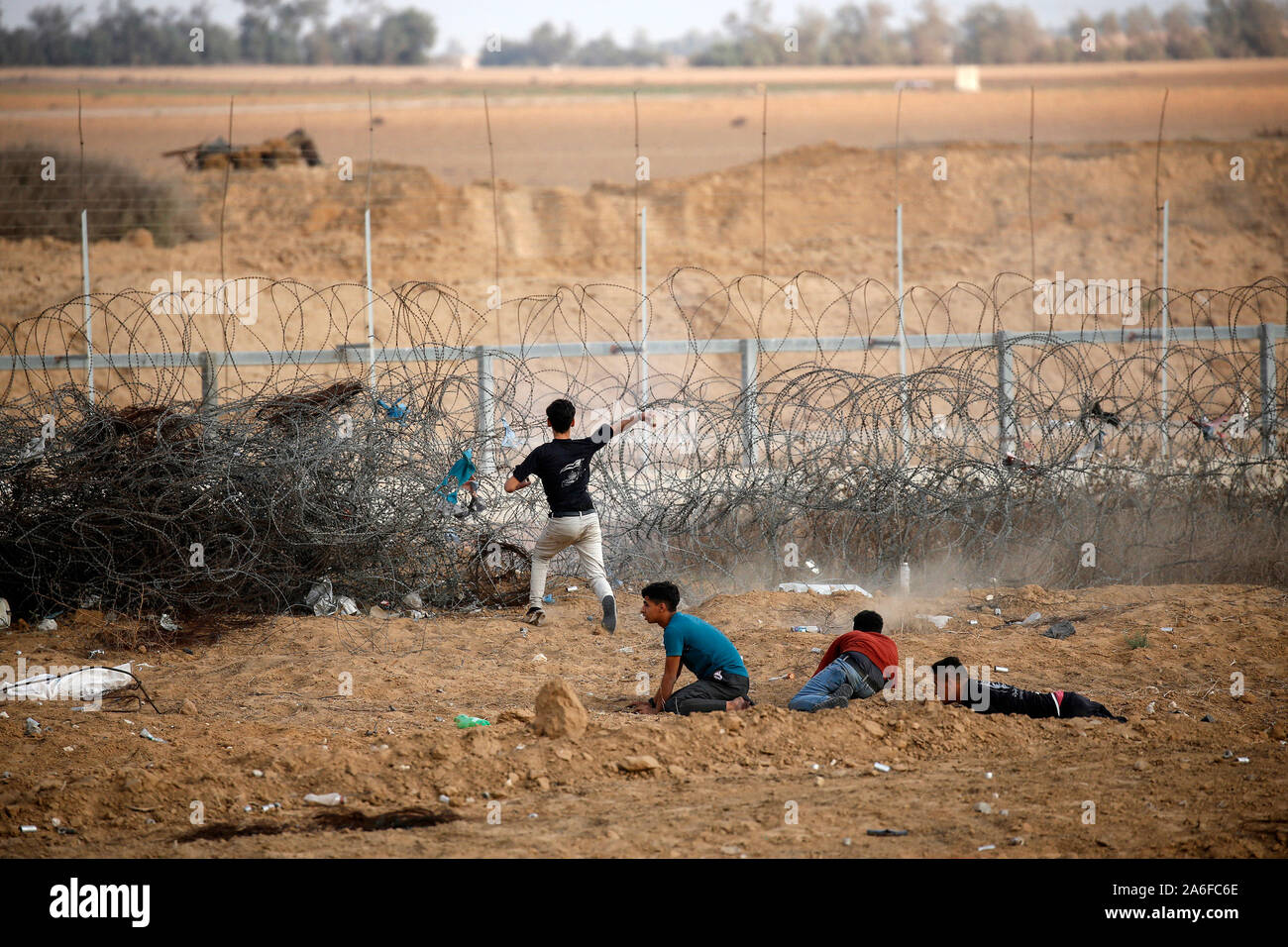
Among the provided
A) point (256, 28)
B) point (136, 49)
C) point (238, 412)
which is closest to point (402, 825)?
point (238, 412)

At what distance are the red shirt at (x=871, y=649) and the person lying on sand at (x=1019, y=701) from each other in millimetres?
352

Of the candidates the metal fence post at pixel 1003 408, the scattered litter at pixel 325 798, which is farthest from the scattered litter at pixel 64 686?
the metal fence post at pixel 1003 408

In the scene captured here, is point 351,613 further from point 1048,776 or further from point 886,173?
point 886,173

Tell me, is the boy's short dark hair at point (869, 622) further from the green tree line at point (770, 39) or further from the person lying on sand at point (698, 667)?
the green tree line at point (770, 39)

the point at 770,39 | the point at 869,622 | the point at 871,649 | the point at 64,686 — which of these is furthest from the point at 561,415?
the point at 770,39

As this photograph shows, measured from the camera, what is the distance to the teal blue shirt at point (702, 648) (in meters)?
6.02

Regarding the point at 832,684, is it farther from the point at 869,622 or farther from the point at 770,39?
the point at 770,39

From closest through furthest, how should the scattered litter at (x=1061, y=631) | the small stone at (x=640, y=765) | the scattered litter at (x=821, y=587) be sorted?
the small stone at (x=640, y=765), the scattered litter at (x=1061, y=631), the scattered litter at (x=821, y=587)

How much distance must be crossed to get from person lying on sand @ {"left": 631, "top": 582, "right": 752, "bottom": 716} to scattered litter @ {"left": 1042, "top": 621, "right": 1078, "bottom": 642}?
2.48 metres

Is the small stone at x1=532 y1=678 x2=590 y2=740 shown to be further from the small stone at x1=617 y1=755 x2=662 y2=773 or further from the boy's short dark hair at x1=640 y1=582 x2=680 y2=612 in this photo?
the boy's short dark hair at x1=640 y1=582 x2=680 y2=612

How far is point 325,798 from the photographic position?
4922mm

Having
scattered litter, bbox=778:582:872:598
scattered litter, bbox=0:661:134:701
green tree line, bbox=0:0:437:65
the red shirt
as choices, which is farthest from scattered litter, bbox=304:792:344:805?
green tree line, bbox=0:0:437:65
